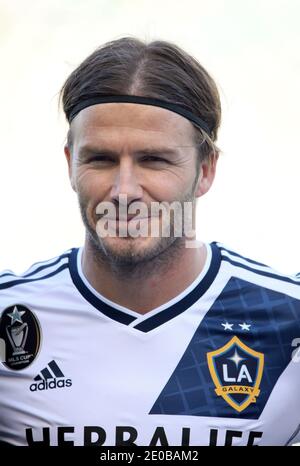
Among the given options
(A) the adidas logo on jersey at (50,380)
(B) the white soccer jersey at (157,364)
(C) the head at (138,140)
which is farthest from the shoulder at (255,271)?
(A) the adidas logo on jersey at (50,380)

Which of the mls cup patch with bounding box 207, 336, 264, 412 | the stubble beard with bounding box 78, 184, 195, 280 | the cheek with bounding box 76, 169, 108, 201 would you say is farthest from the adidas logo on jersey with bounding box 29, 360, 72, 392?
the cheek with bounding box 76, 169, 108, 201

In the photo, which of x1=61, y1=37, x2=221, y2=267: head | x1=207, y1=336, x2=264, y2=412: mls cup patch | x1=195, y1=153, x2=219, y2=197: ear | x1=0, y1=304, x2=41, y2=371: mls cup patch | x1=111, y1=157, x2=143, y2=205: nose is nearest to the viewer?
x1=111, y1=157, x2=143, y2=205: nose

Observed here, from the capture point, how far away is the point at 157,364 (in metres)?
3.66

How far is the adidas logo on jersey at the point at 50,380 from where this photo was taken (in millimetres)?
3643

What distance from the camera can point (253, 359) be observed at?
3693 millimetres

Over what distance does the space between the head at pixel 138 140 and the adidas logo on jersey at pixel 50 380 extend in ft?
2.11

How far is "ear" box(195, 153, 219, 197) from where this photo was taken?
3.97 metres

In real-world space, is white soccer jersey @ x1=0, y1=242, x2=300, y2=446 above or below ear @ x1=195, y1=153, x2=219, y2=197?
Answer: below

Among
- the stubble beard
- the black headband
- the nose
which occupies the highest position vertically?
the black headband

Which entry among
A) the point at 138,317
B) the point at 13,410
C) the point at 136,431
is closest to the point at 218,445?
the point at 136,431

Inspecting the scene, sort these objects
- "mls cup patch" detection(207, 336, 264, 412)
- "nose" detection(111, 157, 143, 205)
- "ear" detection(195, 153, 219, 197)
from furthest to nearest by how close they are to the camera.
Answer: "ear" detection(195, 153, 219, 197) → "mls cup patch" detection(207, 336, 264, 412) → "nose" detection(111, 157, 143, 205)

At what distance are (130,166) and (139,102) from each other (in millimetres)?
378

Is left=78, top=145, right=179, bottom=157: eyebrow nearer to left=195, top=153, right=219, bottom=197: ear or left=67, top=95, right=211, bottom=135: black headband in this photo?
left=67, top=95, right=211, bottom=135: black headband

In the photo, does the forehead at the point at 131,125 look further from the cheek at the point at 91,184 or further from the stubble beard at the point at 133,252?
the stubble beard at the point at 133,252
